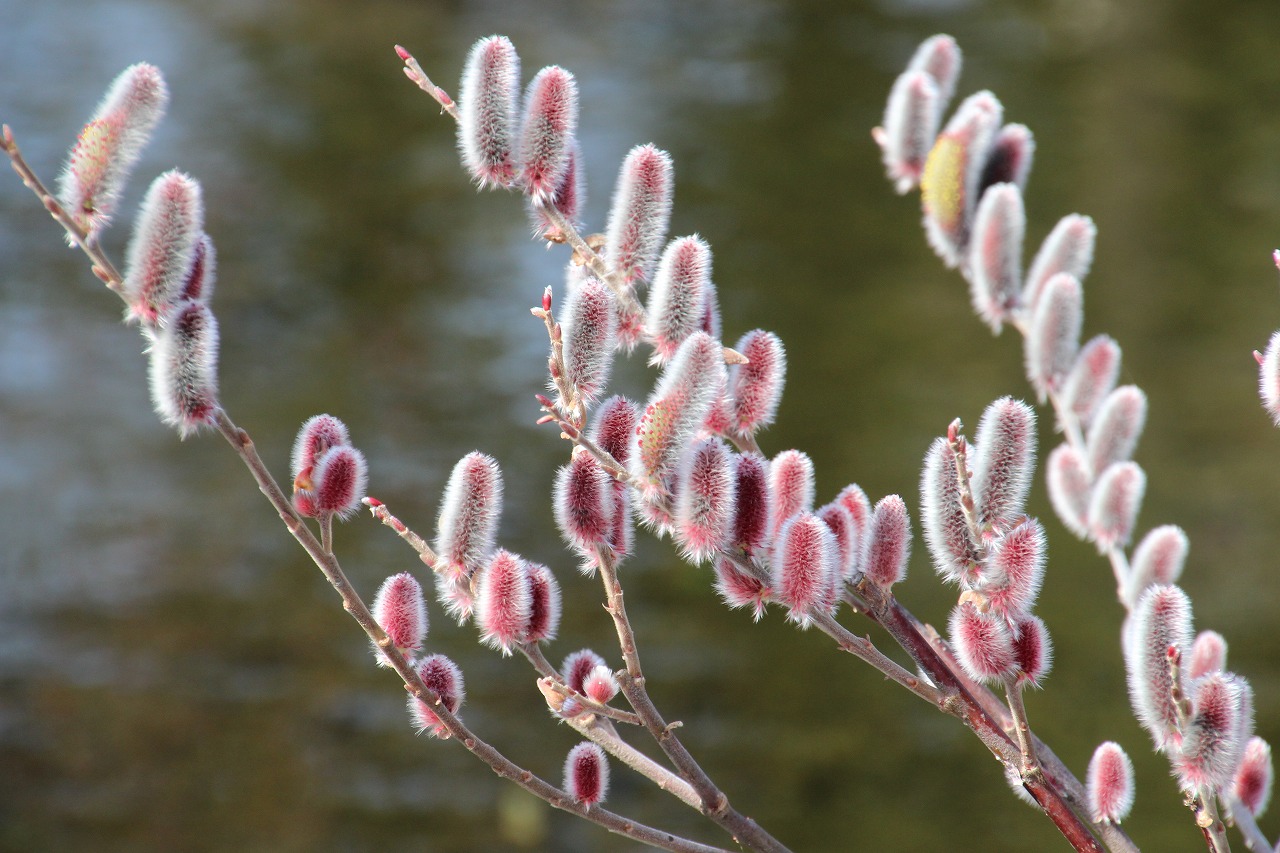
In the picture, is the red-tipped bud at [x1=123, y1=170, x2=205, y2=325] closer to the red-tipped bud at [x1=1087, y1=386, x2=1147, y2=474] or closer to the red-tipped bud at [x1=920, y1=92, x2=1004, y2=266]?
the red-tipped bud at [x1=920, y1=92, x2=1004, y2=266]

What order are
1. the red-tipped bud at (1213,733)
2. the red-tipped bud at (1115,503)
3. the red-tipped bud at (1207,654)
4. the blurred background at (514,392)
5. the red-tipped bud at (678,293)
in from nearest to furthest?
the red-tipped bud at (1213,733)
the red-tipped bud at (678,293)
the red-tipped bud at (1207,654)
the red-tipped bud at (1115,503)
the blurred background at (514,392)

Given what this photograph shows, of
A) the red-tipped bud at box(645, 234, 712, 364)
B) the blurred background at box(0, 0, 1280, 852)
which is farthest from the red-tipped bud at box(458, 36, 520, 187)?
the blurred background at box(0, 0, 1280, 852)

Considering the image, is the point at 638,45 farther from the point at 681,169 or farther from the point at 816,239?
the point at 816,239

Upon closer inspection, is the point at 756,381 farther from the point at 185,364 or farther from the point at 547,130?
the point at 185,364

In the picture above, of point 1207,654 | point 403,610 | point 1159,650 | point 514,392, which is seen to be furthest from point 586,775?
point 514,392

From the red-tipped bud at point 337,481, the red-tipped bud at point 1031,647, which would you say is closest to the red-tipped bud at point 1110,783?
the red-tipped bud at point 1031,647

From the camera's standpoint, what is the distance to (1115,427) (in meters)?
1.28

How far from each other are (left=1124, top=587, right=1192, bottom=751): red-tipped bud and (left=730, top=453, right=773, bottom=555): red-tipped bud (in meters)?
0.24

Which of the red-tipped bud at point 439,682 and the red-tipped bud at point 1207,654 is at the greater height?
the red-tipped bud at point 1207,654

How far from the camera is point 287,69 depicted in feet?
23.4

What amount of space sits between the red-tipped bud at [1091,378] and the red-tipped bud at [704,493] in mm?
622

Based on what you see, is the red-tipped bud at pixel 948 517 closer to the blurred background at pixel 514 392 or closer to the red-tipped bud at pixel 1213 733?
the red-tipped bud at pixel 1213 733

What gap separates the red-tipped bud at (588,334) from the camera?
860mm

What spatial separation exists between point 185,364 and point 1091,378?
888 millimetres
